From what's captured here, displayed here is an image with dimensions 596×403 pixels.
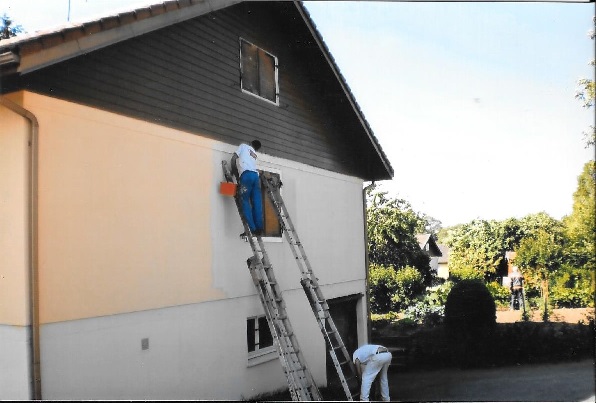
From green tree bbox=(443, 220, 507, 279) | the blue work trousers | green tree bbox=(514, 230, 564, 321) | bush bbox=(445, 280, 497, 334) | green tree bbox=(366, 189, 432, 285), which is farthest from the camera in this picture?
green tree bbox=(366, 189, 432, 285)

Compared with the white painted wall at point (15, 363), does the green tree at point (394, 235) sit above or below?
above

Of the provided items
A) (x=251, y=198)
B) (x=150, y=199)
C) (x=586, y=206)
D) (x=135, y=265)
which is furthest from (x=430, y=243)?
(x=135, y=265)

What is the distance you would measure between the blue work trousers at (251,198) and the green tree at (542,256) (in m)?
9.50

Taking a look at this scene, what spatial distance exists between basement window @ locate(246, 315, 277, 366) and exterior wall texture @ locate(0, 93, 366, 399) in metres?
0.14

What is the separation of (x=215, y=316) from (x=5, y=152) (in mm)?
3997

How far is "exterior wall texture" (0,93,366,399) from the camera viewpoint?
19.4 feet

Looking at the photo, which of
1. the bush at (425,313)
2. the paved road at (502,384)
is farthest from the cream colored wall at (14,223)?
the bush at (425,313)

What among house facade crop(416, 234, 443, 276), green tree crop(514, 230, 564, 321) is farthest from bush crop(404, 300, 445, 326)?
house facade crop(416, 234, 443, 276)

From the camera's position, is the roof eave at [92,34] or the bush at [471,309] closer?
the roof eave at [92,34]

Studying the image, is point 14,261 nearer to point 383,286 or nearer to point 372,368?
point 372,368

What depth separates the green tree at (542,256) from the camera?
48.9 ft

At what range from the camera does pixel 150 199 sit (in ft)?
23.9

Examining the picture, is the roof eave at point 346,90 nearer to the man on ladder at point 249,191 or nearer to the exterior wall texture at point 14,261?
the man on ladder at point 249,191

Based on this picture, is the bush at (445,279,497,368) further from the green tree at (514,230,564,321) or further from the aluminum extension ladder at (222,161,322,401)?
the aluminum extension ladder at (222,161,322,401)
